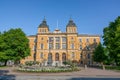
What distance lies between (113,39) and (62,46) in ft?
149

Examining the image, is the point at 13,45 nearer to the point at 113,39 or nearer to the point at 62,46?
the point at 62,46

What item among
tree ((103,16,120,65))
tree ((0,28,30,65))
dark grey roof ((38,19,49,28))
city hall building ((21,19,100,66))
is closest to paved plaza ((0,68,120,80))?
tree ((103,16,120,65))

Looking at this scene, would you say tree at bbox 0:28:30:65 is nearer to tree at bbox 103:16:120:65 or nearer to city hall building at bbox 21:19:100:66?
city hall building at bbox 21:19:100:66

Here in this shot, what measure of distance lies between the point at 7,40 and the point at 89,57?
144ft

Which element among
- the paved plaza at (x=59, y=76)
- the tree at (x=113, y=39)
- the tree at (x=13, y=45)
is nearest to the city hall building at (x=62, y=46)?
the tree at (x=13, y=45)

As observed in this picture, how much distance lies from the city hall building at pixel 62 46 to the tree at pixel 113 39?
33997 millimetres

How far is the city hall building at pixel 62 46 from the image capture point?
86.5 m

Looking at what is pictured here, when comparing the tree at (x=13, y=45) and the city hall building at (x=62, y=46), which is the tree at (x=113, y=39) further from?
the city hall building at (x=62, y=46)

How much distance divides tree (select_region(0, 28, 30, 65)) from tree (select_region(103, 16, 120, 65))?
89.4 feet

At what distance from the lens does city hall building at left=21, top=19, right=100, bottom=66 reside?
86.5 m

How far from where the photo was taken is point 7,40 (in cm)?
6156

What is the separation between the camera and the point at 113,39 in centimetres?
4441

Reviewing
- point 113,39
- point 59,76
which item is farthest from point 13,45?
point 59,76

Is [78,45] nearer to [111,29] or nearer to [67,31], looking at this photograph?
[67,31]
